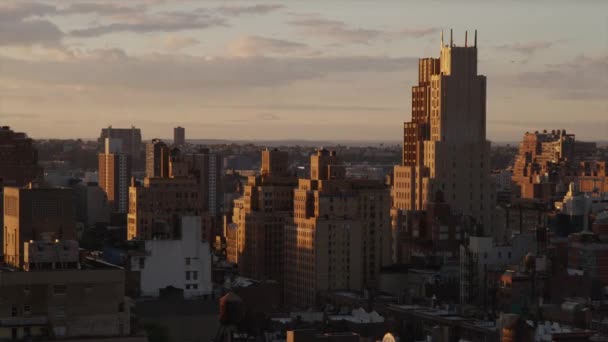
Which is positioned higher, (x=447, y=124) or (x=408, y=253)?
(x=447, y=124)

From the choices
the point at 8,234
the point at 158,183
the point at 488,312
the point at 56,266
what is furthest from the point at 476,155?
the point at 56,266

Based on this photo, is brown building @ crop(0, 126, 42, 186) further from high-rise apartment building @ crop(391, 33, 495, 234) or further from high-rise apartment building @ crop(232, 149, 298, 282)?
high-rise apartment building @ crop(391, 33, 495, 234)

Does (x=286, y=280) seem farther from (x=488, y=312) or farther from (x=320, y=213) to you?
(x=488, y=312)

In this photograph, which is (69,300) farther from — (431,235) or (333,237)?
(431,235)

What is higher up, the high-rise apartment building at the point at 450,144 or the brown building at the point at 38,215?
the high-rise apartment building at the point at 450,144

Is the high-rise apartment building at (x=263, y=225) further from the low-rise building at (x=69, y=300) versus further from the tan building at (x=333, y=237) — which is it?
the low-rise building at (x=69, y=300)

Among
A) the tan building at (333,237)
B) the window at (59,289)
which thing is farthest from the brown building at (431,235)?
the window at (59,289)

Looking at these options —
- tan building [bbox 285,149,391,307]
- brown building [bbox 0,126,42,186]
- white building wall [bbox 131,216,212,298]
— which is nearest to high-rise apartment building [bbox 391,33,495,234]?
tan building [bbox 285,149,391,307]
